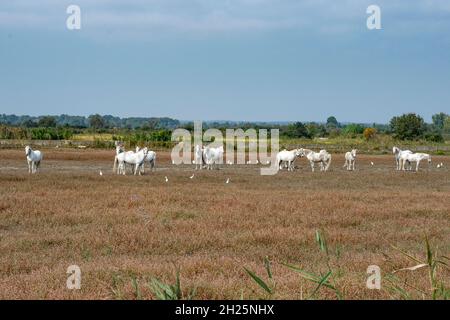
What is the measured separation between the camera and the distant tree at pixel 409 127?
105688 millimetres

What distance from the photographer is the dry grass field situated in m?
7.82

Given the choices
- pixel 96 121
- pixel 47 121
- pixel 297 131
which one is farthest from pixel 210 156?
pixel 96 121

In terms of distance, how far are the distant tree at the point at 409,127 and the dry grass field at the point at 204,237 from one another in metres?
84.9

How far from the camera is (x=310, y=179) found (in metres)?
32.9

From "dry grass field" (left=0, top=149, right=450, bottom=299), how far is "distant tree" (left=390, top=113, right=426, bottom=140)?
84917 mm

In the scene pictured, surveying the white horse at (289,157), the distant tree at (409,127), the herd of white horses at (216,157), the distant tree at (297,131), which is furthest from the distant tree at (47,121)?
the white horse at (289,157)

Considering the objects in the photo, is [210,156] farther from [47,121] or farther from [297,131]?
[47,121]

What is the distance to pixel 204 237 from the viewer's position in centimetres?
1332

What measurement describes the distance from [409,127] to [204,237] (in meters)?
98.4

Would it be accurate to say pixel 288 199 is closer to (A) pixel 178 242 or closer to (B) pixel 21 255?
(A) pixel 178 242

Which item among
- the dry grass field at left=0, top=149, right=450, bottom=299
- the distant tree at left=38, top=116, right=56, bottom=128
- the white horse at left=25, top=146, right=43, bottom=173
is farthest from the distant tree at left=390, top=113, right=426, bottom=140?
the dry grass field at left=0, top=149, right=450, bottom=299

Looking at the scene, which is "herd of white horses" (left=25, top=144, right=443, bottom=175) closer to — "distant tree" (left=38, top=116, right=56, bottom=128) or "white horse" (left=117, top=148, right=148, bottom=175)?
"white horse" (left=117, top=148, right=148, bottom=175)

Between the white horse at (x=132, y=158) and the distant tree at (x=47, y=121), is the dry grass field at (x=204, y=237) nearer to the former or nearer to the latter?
the white horse at (x=132, y=158)
